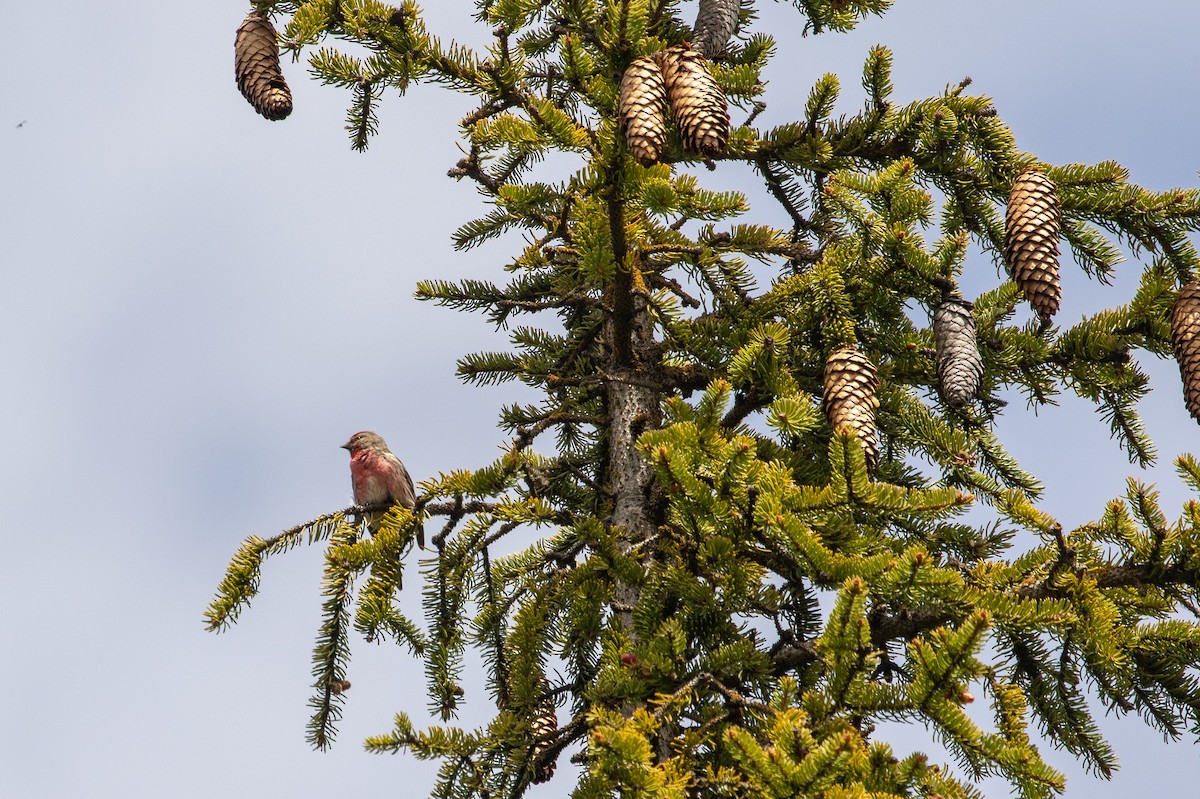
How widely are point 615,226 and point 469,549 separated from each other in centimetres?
132

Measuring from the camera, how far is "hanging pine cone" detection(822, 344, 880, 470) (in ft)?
13.0

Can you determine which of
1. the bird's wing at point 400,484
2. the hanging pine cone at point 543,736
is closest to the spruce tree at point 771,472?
the hanging pine cone at point 543,736

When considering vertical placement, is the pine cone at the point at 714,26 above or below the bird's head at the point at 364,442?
above

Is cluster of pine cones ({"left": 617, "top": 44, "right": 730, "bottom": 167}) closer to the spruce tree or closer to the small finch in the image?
the spruce tree

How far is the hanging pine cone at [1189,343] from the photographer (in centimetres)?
399

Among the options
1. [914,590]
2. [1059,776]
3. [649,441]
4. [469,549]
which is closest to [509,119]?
[649,441]

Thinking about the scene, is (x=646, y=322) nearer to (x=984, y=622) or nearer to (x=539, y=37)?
(x=539, y=37)

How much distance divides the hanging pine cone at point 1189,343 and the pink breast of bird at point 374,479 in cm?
433

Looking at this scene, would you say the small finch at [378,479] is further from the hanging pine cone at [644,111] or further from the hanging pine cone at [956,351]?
the hanging pine cone at [956,351]

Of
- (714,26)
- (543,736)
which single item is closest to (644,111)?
(714,26)

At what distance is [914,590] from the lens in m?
3.47

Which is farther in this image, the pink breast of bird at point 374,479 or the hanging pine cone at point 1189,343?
the pink breast of bird at point 374,479

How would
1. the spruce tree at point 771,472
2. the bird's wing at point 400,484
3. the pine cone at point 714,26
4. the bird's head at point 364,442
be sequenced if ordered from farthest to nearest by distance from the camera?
the bird's head at point 364,442, the bird's wing at point 400,484, the pine cone at point 714,26, the spruce tree at point 771,472

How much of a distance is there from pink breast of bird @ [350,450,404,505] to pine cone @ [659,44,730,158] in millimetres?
3637
